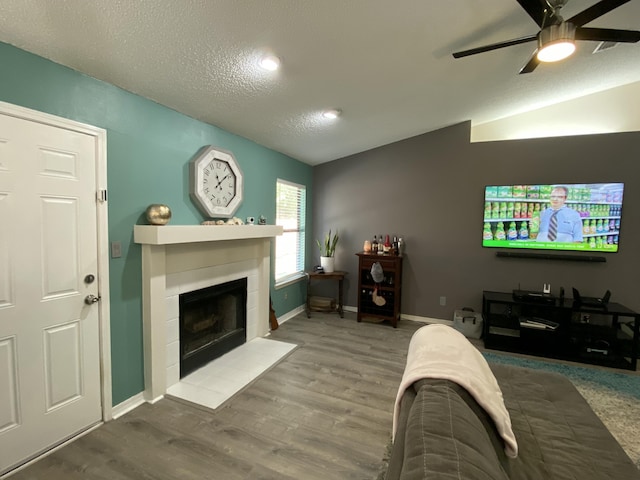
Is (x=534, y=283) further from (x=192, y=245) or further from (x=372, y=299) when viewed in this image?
(x=192, y=245)

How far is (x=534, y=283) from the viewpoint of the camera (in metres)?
3.87

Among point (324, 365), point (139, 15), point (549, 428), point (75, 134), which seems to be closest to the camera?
point (549, 428)

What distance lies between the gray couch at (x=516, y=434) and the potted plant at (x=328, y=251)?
117 inches

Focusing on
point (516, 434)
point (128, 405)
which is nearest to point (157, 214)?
point (128, 405)

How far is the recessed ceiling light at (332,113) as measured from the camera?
297 cm

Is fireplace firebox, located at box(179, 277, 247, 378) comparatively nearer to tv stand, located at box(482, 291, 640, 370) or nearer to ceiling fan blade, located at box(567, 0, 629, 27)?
tv stand, located at box(482, 291, 640, 370)

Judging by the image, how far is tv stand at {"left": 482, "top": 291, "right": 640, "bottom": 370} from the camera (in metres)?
3.13

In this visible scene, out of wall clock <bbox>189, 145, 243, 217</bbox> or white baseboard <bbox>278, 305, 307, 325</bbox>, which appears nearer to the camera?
wall clock <bbox>189, 145, 243, 217</bbox>

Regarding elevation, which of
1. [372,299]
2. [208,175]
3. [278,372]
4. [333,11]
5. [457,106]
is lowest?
[278,372]

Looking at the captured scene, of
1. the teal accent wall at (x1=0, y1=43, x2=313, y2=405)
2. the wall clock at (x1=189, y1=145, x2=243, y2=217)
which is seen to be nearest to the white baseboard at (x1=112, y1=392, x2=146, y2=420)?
the teal accent wall at (x1=0, y1=43, x2=313, y2=405)

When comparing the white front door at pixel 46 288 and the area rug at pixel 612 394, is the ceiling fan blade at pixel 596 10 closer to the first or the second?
the area rug at pixel 612 394

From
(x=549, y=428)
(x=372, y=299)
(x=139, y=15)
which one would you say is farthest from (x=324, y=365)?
(x=139, y=15)

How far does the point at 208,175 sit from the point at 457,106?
9.13 feet

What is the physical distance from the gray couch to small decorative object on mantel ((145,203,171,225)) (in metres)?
2.02
